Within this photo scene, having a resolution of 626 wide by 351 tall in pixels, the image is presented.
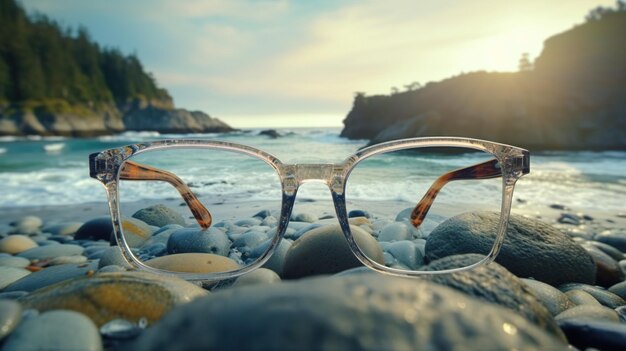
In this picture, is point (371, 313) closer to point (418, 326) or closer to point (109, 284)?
point (418, 326)

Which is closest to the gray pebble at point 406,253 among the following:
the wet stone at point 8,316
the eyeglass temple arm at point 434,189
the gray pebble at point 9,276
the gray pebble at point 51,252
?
the eyeglass temple arm at point 434,189

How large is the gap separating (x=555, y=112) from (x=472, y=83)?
5.58 metres

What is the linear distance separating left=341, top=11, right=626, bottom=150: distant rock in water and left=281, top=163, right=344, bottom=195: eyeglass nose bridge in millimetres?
14177

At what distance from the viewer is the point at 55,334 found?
82 cm


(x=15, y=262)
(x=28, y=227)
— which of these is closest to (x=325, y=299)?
(x=15, y=262)

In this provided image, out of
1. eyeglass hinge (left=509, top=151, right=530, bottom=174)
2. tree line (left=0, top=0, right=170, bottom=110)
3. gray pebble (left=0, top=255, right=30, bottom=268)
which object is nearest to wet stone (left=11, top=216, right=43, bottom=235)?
gray pebble (left=0, top=255, right=30, bottom=268)

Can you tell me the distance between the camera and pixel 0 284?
1963 mm

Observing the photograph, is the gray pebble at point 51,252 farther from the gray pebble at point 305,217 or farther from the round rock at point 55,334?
the round rock at point 55,334

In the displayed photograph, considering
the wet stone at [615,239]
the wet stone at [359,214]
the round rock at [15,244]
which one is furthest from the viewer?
the wet stone at [615,239]

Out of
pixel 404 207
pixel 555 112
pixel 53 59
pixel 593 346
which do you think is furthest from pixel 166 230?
pixel 53 59

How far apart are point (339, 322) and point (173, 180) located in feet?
5.62

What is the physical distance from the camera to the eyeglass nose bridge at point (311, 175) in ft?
5.65

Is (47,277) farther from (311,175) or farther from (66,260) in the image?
(311,175)

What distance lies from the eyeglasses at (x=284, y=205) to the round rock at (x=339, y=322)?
2.89 feet
